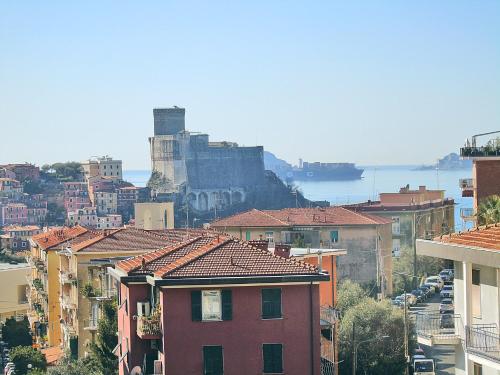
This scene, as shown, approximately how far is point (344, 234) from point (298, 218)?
104 inches

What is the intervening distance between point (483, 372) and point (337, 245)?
5218 cm

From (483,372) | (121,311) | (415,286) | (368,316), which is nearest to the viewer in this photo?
(483,372)

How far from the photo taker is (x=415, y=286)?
65.3 m

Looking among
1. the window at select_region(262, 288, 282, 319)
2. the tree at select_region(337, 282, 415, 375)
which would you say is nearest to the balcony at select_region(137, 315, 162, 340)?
the window at select_region(262, 288, 282, 319)

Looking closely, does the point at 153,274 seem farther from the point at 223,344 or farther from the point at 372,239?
the point at 372,239

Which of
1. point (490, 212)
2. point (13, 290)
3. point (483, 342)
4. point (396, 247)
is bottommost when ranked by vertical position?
point (13, 290)

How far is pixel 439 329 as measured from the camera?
587 inches

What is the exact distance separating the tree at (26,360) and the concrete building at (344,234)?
20.2 m

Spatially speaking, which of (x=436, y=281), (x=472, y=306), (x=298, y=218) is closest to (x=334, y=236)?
(x=298, y=218)

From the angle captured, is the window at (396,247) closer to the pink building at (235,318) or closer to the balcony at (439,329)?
the pink building at (235,318)

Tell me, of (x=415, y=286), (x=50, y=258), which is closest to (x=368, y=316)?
(x=50, y=258)

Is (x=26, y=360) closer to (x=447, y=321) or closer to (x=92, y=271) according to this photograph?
(x=92, y=271)

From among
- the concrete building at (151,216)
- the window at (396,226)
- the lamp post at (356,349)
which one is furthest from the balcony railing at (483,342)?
the window at (396,226)

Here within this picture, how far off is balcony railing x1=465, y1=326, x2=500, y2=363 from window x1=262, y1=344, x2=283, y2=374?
7059 mm
